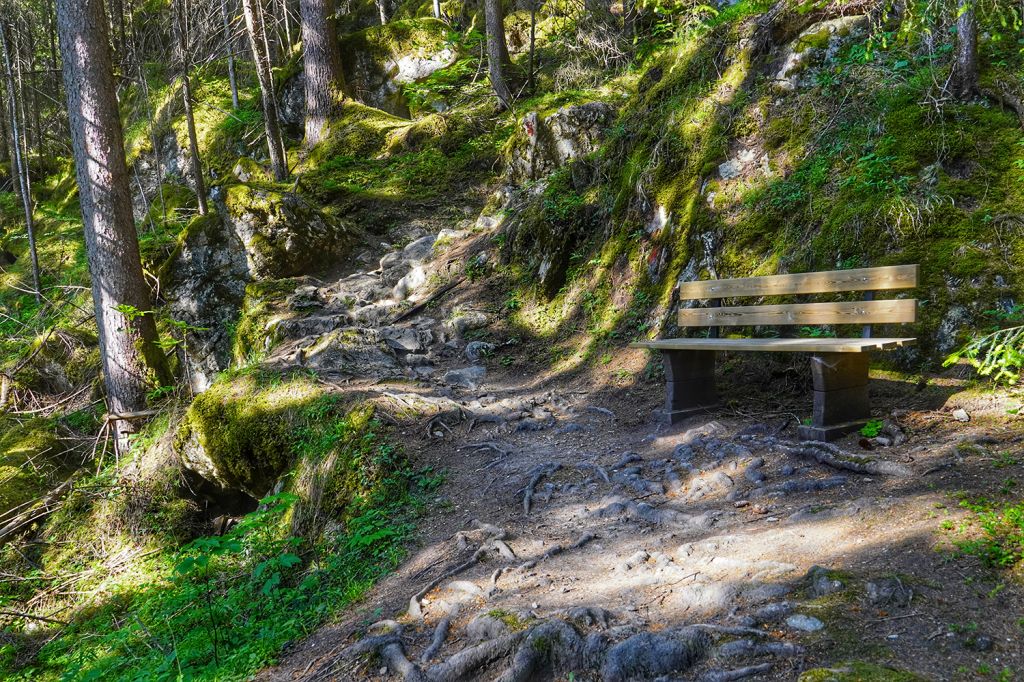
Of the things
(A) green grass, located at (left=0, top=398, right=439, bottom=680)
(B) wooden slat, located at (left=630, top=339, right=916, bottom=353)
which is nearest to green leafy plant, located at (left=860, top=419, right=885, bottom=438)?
(B) wooden slat, located at (left=630, top=339, right=916, bottom=353)

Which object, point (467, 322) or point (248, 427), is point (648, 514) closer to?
point (248, 427)

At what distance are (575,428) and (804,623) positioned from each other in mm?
3963

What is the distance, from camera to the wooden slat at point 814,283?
4688mm

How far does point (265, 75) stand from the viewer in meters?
12.7

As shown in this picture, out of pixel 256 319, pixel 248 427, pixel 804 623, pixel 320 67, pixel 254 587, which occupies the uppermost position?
pixel 320 67

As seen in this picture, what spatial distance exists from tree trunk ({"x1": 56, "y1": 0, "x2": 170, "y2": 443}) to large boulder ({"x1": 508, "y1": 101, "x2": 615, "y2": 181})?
6.61 metres

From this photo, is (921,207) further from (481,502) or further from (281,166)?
(281,166)

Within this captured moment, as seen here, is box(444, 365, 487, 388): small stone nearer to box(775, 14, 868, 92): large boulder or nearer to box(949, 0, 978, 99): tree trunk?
box(775, 14, 868, 92): large boulder

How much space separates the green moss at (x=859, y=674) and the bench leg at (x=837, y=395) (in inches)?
103

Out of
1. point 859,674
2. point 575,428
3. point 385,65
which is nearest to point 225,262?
point 575,428

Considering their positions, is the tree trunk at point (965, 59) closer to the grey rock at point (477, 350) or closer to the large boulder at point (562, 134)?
the large boulder at point (562, 134)

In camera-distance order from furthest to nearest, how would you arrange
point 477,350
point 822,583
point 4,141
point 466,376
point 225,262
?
point 4,141 < point 225,262 < point 477,350 < point 466,376 < point 822,583

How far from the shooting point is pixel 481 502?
5254mm

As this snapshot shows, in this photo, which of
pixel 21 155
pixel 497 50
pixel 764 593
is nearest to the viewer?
pixel 764 593
